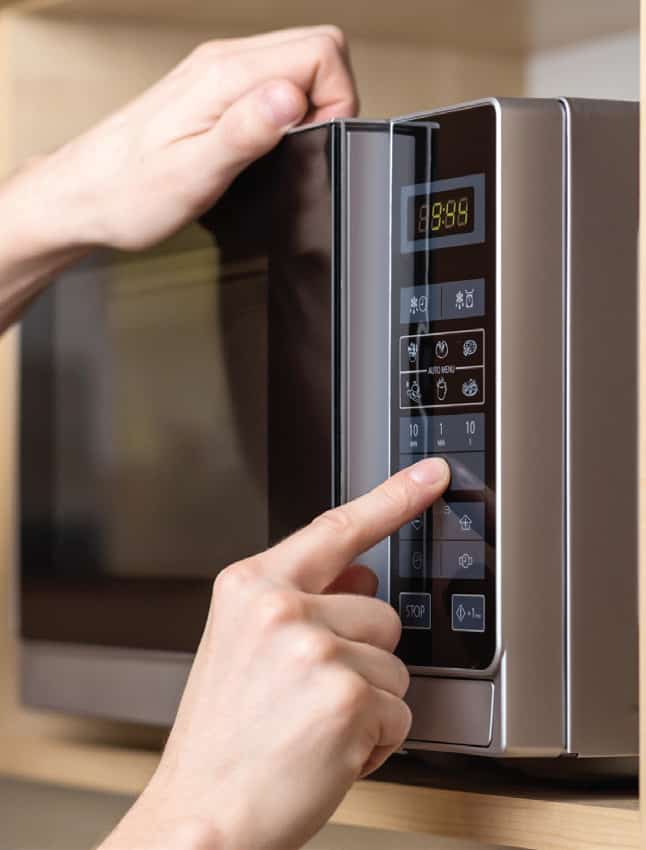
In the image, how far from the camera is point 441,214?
648mm

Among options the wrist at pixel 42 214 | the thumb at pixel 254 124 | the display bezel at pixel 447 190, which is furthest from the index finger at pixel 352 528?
the wrist at pixel 42 214

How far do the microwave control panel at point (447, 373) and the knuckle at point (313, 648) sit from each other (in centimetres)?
7

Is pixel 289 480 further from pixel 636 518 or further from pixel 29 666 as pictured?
pixel 29 666

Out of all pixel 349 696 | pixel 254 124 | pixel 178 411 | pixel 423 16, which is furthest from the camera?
pixel 423 16

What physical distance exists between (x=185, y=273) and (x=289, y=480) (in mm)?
192

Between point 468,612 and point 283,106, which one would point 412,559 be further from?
point 283,106

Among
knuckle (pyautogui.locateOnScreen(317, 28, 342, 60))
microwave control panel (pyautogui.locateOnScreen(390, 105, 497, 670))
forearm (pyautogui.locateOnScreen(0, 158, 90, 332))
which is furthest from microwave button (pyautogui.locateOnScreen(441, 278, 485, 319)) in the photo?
forearm (pyautogui.locateOnScreen(0, 158, 90, 332))

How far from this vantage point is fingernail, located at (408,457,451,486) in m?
0.63

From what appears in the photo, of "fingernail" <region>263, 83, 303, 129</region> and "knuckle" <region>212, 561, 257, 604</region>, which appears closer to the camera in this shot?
"knuckle" <region>212, 561, 257, 604</region>

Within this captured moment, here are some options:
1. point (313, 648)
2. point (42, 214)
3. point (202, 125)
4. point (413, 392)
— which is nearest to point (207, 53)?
point (202, 125)

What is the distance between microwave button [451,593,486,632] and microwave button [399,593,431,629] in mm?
14

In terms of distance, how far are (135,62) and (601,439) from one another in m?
0.57

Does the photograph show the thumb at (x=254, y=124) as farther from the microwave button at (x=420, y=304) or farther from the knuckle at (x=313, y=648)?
the knuckle at (x=313, y=648)

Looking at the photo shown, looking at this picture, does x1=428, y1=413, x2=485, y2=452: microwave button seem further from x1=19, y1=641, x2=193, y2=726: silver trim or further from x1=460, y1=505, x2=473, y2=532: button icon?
x1=19, y1=641, x2=193, y2=726: silver trim
